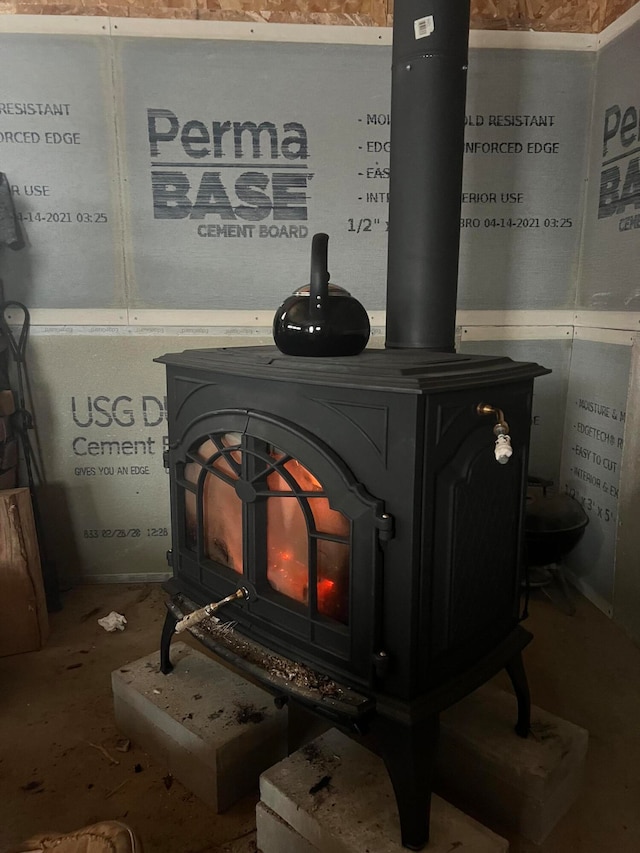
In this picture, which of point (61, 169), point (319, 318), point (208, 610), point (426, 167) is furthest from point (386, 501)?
point (61, 169)

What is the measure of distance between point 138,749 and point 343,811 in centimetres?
62

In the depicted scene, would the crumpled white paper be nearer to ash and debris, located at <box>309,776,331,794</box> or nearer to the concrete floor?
the concrete floor

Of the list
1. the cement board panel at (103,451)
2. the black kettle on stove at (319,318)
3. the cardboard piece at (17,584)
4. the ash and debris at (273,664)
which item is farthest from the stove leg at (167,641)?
the cement board panel at (103,451)

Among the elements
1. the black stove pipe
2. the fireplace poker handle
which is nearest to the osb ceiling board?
the black stove pipe

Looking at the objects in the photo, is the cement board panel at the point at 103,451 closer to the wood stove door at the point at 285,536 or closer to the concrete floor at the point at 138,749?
the concrete floor at the point at 138,749

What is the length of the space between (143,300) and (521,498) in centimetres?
152

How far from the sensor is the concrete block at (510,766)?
1.26 m

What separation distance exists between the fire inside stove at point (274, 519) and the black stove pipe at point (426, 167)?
21.5 inches

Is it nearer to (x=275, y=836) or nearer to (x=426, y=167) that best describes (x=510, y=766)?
(x=275, y=836)

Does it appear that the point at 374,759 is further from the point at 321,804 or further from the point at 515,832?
the point at 515,832

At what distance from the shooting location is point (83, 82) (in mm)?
2098

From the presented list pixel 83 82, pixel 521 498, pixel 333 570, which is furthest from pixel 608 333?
pixel 83 82

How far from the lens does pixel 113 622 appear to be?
2.09m

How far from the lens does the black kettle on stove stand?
4.21 ft
